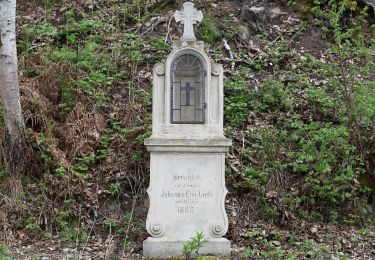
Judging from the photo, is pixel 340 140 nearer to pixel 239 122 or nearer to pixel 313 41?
pixel 239 122

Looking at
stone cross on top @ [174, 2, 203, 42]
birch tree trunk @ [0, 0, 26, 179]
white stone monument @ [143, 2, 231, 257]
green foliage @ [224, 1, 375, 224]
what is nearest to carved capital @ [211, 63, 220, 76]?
white stone monument @ [143, 2, 231, 257]

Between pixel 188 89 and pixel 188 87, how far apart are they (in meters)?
0.03

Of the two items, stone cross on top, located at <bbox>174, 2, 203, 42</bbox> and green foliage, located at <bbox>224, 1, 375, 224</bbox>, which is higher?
stone cross on top, located at <bbox>174, 2, 203, 42</bbox>

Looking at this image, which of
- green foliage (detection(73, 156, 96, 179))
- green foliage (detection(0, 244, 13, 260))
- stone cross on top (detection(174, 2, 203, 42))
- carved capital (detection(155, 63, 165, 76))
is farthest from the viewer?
green foliage (detection(73, 156, 96, 179))

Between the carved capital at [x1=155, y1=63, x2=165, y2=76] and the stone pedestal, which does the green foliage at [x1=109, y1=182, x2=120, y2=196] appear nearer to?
the stone pedestal

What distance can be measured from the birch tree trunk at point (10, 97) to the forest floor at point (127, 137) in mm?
205

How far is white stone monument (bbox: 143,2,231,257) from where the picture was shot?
6.66 m

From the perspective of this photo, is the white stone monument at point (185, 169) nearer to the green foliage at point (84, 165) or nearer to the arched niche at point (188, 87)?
the arched niche at point (188, 87)

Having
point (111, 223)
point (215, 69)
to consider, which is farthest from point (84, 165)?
point (215, 69)

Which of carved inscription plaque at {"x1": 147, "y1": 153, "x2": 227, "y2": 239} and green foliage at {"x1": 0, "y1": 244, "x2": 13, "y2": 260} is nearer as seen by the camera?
green foliage at {"x1": 0, "y1": 244, "x2": 13, "y2": 260}

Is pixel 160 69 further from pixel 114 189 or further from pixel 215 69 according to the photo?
pixel 114 189

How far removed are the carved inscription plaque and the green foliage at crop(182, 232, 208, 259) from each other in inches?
6.0

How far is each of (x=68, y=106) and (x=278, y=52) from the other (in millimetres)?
4624

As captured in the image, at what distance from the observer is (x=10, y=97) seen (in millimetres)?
8234
